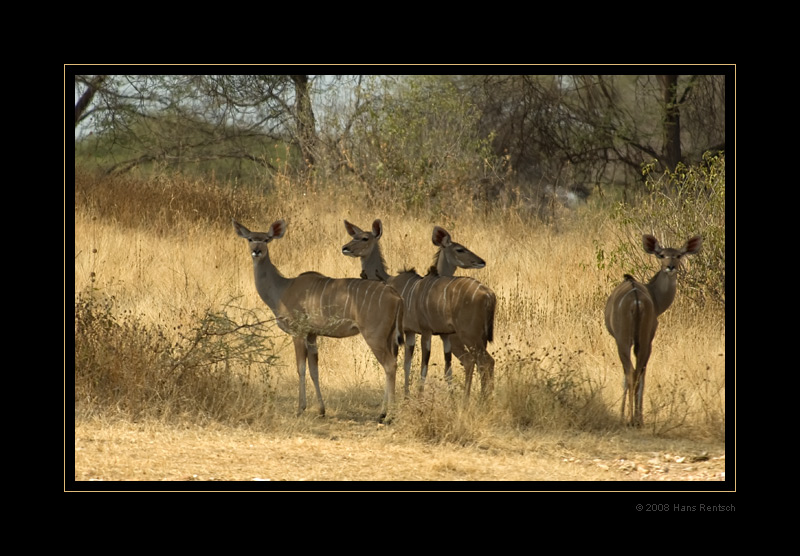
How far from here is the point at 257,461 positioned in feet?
20.8

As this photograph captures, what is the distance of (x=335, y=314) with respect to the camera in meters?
7.77

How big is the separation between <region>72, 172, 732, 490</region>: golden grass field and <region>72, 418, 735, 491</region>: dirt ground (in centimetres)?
2

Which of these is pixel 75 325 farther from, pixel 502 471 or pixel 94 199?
pixel 94 199

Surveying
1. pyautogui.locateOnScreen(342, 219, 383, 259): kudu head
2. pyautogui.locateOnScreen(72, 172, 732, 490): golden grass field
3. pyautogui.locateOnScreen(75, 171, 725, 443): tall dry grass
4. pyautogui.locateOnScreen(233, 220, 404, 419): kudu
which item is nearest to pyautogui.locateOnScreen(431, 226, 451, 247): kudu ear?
pyautogui.locateOnScreen(75, 171, 725, 443): tall dry grass

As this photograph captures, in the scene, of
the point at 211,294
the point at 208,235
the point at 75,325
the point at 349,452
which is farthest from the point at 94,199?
the point at 349,452

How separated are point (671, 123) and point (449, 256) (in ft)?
37.1

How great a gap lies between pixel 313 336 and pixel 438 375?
1546 millimetres

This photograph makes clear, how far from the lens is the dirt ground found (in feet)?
19.7

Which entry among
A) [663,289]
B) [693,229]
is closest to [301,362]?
[663,289]

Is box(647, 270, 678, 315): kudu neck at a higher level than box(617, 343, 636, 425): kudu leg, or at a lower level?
higher

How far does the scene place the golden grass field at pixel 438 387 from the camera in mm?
6406

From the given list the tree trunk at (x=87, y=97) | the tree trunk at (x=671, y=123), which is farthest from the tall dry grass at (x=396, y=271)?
the tree trunk at (x=671, y=123)

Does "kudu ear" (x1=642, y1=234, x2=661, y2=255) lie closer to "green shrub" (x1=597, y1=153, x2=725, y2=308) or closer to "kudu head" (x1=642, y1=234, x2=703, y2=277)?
"kudu head" (x1=642, y1=234, x2=703, y2=277)

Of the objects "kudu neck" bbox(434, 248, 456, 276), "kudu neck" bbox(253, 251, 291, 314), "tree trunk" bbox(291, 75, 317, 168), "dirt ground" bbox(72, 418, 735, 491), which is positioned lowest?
"dirt ground" bbox(72, 418, 735, 491)
